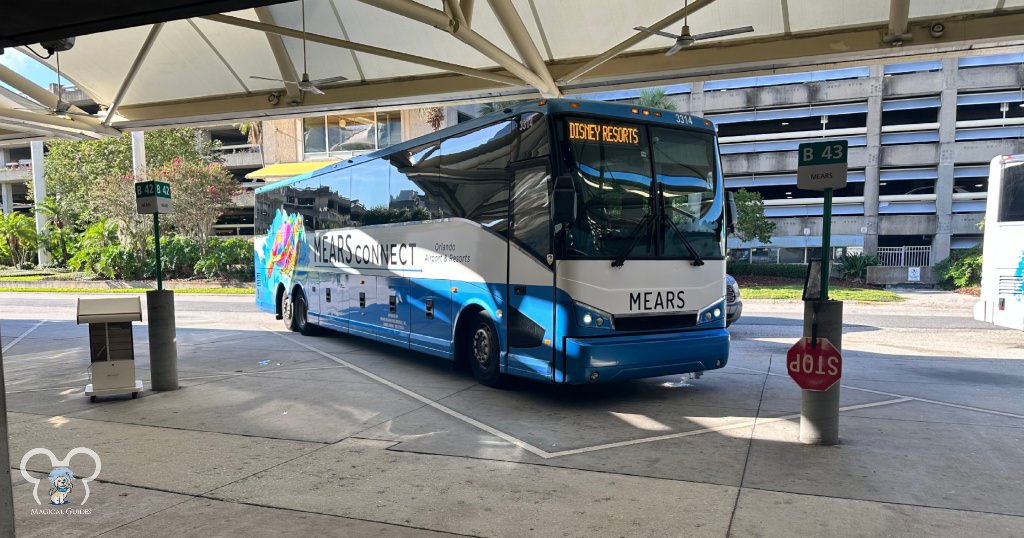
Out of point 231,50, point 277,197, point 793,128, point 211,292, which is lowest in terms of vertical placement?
point 211,292

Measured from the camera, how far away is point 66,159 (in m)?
39.7

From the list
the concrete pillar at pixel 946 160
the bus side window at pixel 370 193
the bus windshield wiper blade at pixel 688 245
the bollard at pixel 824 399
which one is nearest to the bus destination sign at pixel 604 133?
the bus windshield wiper blade at pixel 688 245

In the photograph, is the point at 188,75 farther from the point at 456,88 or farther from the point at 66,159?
the point at 66,159

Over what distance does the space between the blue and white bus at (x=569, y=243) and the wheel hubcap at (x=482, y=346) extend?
0.03 metres

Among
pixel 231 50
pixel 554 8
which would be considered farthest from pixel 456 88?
pixel 231 50

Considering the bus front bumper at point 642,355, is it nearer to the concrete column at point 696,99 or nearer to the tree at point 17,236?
the concrete column at point 696,99

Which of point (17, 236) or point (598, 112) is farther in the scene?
point (17, 236)

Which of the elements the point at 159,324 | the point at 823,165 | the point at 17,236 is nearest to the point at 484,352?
the point at 159,324

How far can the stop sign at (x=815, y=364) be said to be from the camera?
6.09 metres

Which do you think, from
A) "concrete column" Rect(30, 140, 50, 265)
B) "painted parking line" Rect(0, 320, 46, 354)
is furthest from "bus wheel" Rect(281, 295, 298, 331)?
"concrete column" Rect(30, 140, 50, 265)

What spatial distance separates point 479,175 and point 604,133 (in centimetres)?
186

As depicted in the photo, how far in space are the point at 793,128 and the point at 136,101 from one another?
140ft

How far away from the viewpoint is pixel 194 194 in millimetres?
31453

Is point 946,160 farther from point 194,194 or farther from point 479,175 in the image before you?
point 194,194
